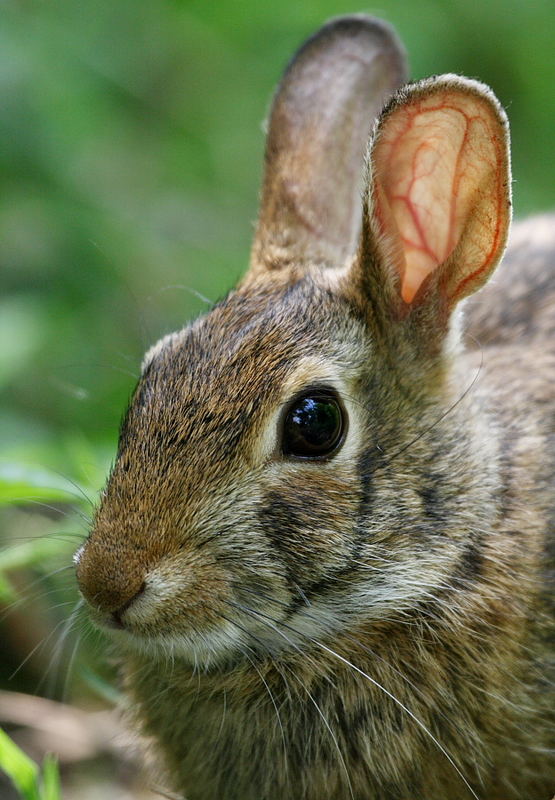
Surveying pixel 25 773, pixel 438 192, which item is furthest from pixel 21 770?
pixel 438 192

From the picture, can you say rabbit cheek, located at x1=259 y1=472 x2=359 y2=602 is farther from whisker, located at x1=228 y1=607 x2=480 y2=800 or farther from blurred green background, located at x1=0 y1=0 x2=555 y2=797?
blurred green background, located at x1=0 y1=0 x2=555 y2=797

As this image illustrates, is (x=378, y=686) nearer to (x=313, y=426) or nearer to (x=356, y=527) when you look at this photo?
(x=356, y=527)

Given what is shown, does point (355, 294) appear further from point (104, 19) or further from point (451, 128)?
point (104, 19)

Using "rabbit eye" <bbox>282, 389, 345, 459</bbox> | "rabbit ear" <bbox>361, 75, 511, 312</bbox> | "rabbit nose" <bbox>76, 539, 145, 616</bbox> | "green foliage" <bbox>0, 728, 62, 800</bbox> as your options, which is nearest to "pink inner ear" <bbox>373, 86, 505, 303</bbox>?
"rabbit ear" <bbox>361, 75, 511, 312</bbox>

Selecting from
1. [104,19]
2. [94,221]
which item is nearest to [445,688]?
[94,221]

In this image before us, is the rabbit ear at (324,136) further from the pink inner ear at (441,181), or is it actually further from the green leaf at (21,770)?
the green leaf at (21,770)

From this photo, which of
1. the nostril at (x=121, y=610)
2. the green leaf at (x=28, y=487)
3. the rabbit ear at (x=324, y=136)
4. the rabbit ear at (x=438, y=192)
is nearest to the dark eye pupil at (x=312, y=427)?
the rabbit ear at (x=438, y=192)
